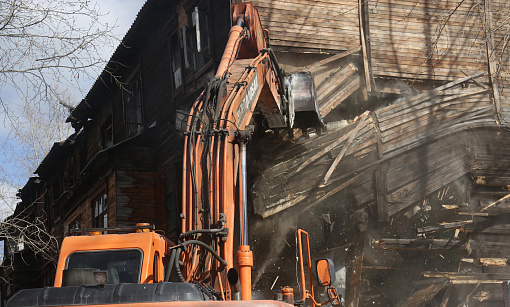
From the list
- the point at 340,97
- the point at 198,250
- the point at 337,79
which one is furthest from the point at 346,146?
the point at 198,250

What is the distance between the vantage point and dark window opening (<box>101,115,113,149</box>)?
86.7ft

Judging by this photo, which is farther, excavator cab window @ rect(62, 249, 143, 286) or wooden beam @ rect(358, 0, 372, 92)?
wooden beam @ rect(358, 0, 372, 92)

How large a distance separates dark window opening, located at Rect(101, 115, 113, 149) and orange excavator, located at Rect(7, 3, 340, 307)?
17615 millimetres

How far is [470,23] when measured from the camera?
18641 millimetres

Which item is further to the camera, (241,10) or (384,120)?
(384,120)

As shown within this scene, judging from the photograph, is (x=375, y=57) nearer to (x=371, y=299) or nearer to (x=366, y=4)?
(x=366, y=4)

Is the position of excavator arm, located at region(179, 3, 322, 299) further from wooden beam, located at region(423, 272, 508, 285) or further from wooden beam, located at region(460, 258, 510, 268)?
wooden beam, located at region(460, 258, 510, 268)

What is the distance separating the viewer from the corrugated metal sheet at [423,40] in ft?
58.8

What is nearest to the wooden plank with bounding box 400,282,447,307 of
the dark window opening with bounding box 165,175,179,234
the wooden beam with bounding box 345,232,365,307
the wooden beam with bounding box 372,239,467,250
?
the wooden beam with bounding box 372,239,467,250

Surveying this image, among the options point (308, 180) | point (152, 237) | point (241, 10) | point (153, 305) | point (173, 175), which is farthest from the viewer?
point (173, 175)

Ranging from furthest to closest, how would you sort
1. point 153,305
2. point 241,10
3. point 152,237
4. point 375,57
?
point 375,57, point 241,10, point 152,237, point 153,305

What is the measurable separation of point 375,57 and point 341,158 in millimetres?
3991

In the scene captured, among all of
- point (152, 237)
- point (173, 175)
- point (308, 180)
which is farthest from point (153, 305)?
point (173, 175)

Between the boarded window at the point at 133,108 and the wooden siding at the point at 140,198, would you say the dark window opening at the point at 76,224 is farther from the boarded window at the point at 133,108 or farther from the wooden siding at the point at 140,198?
the wooden siding at the point at 140,198
